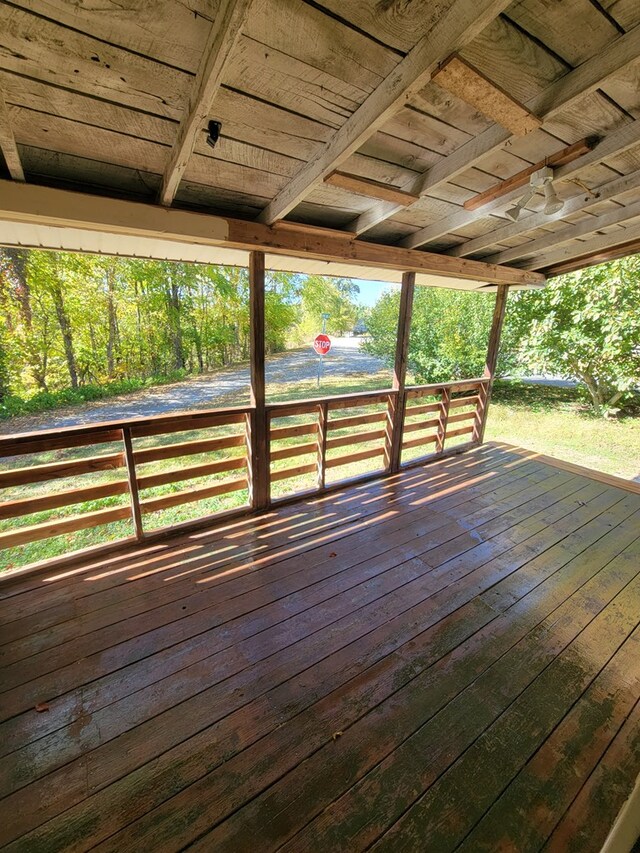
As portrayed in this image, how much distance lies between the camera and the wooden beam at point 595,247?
9.56 feet

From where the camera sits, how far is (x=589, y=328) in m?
5.98

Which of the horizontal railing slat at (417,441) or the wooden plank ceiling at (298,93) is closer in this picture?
the wooden plank ceiling at (298,93)

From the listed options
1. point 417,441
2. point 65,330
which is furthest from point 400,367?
point 65,330

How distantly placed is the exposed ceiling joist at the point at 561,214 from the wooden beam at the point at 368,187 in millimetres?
1271

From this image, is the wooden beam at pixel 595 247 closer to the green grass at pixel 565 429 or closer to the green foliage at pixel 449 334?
the green grass at pixel 565 429

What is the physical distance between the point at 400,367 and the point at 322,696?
284 cm

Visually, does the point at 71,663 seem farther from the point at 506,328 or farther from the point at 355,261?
the point at 506,328

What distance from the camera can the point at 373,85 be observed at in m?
1.17

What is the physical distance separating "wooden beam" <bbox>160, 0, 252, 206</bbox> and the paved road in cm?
504

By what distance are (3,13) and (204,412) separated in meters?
1.86

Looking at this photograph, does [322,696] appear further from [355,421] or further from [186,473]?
[355,421]

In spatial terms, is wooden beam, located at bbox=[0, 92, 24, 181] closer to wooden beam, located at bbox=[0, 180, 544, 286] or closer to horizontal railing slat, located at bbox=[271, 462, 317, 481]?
wooden beam, located at bbox=[0, 180, 544, 286]

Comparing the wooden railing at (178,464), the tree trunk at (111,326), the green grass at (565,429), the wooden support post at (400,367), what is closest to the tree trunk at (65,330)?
the tree trunk at (111,326)

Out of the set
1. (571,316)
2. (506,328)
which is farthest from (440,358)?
(571,316)
